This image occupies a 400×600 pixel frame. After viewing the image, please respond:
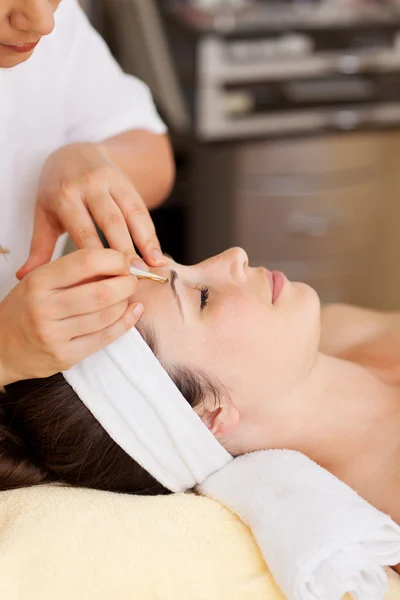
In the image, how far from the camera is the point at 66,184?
1210 millimetres

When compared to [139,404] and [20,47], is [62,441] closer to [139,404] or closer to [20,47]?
[139,404]

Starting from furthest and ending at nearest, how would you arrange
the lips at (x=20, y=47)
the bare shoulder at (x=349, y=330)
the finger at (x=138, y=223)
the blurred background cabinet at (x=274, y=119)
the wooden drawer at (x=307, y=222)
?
the wooden drawer at (x=307, y=222), the blurred background cabinet at (x=274, y=119), the bare shoulder at (x=349, y=330), the finger at (x=138, y=223), the lips at (x=20, y=47)

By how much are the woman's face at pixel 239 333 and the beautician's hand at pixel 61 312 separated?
0.23 meters

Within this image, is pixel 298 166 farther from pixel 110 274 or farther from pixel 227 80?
pixel 110 274

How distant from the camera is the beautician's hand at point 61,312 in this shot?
955 millimetres

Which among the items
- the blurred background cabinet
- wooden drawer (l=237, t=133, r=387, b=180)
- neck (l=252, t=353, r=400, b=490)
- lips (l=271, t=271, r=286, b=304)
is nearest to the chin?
lips (l=271, t=271, r=286, b=304)

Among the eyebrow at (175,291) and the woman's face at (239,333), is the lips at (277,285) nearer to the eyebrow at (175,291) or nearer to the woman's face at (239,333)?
the woman's face at (239,333)

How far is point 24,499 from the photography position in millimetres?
1152

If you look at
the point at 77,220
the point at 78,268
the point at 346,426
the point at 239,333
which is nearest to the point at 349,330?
the point at 346,426

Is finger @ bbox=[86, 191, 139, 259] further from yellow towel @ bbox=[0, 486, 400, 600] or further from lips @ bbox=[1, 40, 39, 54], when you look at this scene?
yellow towel @ bbox=[0, 486, 400, 600]

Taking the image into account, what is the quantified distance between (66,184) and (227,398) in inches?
16.8

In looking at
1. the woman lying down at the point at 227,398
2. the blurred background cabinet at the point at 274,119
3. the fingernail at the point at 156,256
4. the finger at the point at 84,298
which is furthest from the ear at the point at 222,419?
the blurred background cabinet at the point at 274,119

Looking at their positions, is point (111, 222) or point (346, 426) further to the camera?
point (346, 426)

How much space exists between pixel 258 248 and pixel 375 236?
0.51 meters
